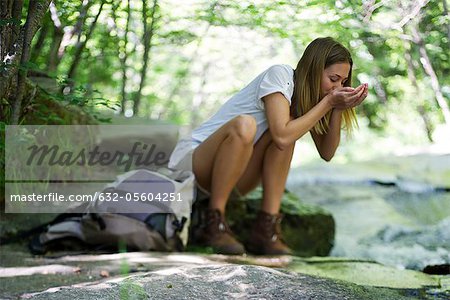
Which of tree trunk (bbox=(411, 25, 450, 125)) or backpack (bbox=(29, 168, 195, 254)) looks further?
tree trunk (bbox=(411, 25, 450, 125))

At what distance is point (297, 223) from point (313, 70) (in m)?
1.11

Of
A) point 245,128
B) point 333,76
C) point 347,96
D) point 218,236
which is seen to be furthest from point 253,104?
point 218,236

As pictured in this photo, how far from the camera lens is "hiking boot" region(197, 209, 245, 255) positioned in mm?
2832

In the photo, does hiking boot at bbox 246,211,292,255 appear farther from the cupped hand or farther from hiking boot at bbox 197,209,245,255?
the cupped hand

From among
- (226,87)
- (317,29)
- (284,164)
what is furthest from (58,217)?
(226,87)

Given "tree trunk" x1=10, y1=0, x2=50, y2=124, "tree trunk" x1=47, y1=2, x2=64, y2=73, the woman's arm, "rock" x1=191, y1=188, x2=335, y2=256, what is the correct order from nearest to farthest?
"tree trunk" x1=10, y1=0, x2=50, y2=124 < the woman's arm < "rock" x1=191, y1=188, x2=335, y2=256 < "tree trunk" x1=47, y1=2, x2=64, y2=73

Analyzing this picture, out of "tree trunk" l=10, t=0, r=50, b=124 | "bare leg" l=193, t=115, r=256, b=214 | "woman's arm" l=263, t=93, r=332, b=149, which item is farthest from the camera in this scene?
"bare leg" l=193, t=115, r=256, b=214

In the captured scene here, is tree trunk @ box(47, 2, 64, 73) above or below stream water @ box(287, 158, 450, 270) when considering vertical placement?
above

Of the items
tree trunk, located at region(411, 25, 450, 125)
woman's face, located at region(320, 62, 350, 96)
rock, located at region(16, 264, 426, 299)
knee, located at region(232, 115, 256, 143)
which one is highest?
tree trunk, located at region(411, 25, 450, 125)

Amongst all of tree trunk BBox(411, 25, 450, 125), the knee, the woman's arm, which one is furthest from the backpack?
tree trunk BBox(411, 25, 450, 125)

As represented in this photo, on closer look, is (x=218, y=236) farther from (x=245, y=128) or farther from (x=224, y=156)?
(x=245, y=128)

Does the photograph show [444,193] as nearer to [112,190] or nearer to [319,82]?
[319,82]

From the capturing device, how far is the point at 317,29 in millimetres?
3635

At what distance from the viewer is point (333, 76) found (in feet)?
8.72
